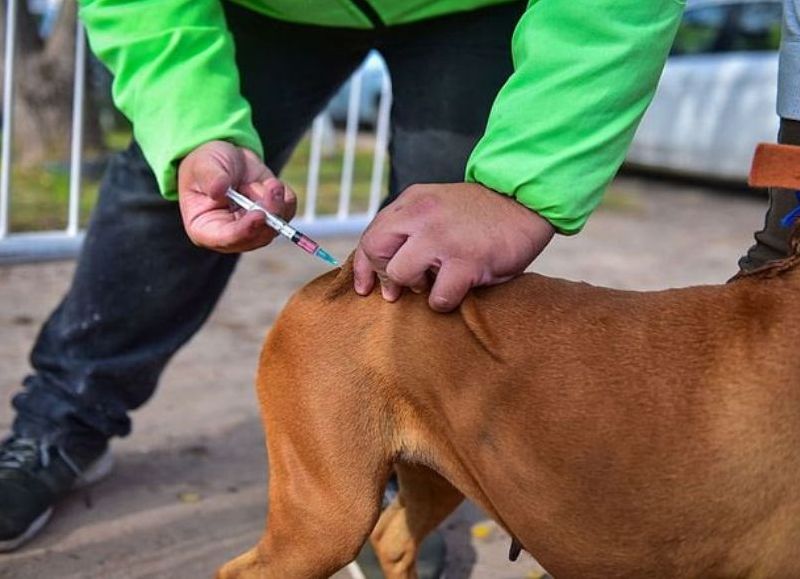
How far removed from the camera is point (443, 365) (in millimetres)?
2023

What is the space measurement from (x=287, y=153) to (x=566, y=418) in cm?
150

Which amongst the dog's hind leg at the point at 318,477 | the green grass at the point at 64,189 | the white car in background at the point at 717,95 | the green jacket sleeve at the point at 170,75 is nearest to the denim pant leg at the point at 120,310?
the green jacket sleeve at the point at 170,75

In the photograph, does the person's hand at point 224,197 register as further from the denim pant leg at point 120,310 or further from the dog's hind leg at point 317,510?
the denim pant leg at point 120,310

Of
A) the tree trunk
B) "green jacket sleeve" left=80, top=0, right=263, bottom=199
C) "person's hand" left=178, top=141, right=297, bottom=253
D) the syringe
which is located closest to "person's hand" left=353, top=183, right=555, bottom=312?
the syringe

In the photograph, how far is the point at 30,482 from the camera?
3068 millimetres

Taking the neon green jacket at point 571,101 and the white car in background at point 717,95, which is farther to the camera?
the white car in background at point 717,95

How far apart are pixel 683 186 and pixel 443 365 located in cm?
1071

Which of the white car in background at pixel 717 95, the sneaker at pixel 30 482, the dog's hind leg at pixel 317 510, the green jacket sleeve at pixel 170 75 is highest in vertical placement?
the green jacket sleeve at pixel 170 75

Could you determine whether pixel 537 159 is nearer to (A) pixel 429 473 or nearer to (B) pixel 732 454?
(B) pixel 732 454

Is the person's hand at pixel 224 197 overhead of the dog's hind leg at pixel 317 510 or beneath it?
overhead

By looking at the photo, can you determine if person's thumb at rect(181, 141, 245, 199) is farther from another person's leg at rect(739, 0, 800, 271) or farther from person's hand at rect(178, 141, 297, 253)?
another person's leg at rect(739, 0, 800, 271)

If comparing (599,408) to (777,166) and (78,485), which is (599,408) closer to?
(777,166)

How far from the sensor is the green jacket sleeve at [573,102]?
6.67ft

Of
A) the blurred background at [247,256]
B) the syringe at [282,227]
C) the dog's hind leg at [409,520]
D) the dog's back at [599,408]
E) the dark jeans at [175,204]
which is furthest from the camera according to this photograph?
the blurred background at [247,256]
